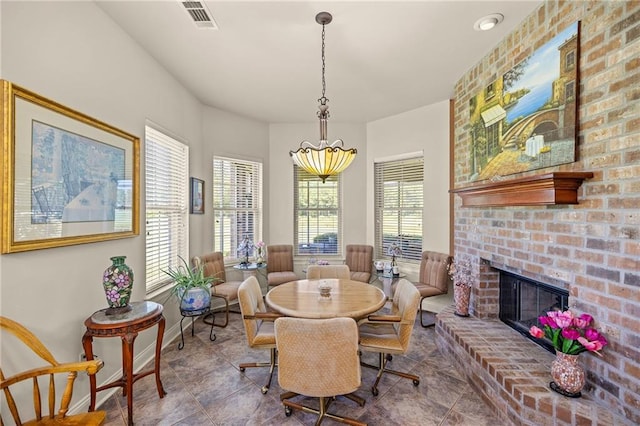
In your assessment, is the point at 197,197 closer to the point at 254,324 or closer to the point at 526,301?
the point at 254,324

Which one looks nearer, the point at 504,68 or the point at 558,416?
the point at 558,416

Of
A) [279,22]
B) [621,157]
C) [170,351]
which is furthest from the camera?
[170,351]

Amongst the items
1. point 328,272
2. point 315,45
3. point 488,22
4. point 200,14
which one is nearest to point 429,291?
point 328,272

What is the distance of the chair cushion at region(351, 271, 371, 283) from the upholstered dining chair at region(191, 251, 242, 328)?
1.70 metres

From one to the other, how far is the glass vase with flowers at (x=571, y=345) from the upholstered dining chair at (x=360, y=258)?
2.83 m

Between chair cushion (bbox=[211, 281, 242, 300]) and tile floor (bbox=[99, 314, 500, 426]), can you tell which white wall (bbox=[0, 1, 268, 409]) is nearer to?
tile floor (bbox=[99, 314, 500, 426])

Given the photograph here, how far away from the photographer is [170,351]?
308cm

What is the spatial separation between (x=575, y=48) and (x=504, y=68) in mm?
732

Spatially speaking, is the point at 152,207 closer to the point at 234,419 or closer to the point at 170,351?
the point at 170,351

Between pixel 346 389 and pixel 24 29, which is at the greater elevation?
pixel 24 29

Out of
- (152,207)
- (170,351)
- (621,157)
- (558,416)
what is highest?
(621,157)

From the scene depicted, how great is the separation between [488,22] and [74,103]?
10.5 ft

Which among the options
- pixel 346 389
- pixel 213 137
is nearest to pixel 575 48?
pixel 346 389

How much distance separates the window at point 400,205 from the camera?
14.7ft
